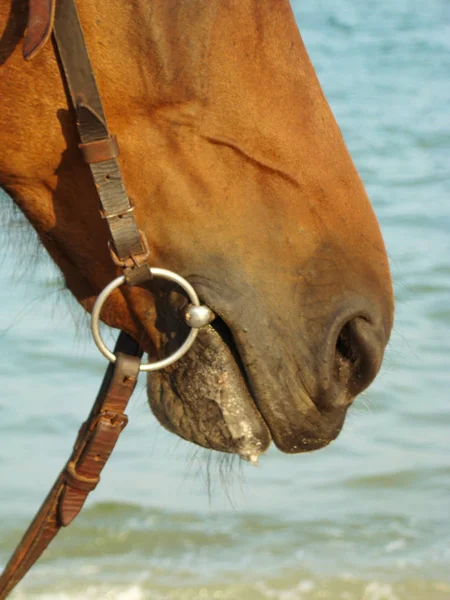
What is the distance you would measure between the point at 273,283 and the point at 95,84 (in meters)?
0.43

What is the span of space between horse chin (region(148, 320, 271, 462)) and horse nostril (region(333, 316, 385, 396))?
0.53ft

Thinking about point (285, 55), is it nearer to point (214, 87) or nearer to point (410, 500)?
point (214, 87)

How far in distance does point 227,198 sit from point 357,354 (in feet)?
1.13

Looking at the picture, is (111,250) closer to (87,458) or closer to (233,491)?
(87,458)

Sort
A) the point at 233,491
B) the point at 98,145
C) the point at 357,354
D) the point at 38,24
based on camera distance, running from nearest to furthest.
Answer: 1. the point at 38,24
2. the point at 98,145
3. the point at 357,354
4. the point at 233,491

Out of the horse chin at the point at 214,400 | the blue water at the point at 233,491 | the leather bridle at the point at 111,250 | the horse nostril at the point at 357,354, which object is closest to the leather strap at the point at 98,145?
the leather bridle at the point at 111,250

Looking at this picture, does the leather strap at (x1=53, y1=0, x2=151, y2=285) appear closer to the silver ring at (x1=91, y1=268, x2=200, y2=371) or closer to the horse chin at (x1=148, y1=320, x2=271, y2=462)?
the silver ring at (x1=91, y1=268, x2=200, y2=371)

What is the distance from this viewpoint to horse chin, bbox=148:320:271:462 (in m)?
1.69

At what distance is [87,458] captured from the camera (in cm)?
186

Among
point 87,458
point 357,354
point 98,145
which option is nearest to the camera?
point 98,145

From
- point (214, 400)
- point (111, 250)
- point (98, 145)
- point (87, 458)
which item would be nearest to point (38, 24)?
point (98, 145)

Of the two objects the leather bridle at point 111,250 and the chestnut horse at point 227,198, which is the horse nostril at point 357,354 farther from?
the leather bridle at point 111,250

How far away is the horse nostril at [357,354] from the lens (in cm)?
167

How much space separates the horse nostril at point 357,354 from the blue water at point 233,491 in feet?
1.31
